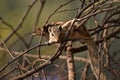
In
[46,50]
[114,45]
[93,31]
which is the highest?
[93,31]

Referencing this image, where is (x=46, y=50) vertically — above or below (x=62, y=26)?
below

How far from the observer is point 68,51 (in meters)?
1.03

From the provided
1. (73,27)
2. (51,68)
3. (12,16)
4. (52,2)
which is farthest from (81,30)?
(12,16)

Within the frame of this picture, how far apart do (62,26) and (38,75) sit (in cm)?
37

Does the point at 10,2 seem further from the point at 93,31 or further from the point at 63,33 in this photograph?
the point at 63,33

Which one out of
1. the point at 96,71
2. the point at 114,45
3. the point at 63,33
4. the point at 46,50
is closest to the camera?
the point at 63,33

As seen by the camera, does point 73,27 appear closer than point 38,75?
Yes

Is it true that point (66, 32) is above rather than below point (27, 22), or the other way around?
above

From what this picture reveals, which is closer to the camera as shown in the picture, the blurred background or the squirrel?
the squirrel

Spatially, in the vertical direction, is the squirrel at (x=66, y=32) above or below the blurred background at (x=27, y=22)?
above

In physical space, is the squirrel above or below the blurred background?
above

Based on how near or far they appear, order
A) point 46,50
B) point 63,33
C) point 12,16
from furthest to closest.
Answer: point 12,16, point 46,50, point 63,33

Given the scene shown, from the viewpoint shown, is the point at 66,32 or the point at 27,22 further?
the point at 27,22

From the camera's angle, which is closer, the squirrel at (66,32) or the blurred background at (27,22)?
the squirrel at (66,32)
